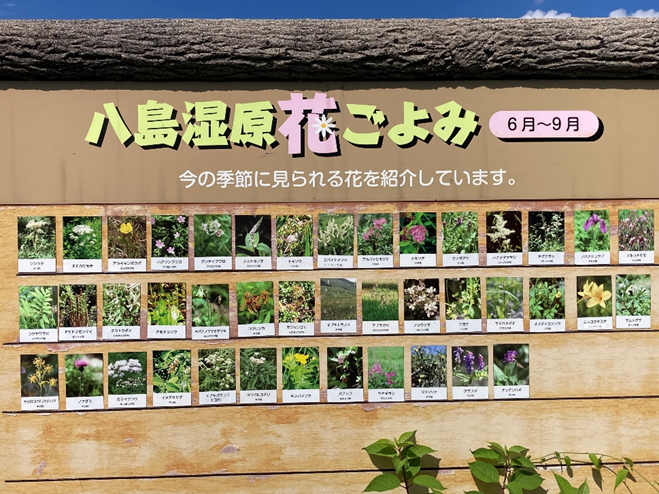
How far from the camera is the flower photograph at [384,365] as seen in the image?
1688 millimetres

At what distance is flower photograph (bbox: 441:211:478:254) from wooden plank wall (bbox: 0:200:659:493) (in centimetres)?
3

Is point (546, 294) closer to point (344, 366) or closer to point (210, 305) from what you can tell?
point (344, 366)

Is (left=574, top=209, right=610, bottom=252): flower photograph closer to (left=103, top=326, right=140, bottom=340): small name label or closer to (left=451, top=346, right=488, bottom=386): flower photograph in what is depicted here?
(left=451, top=346, right=488, bottom=386): flower photograph

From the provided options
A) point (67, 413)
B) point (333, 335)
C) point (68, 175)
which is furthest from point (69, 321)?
point (333, 335)

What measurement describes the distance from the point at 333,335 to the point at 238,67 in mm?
1128

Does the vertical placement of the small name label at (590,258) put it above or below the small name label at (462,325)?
above

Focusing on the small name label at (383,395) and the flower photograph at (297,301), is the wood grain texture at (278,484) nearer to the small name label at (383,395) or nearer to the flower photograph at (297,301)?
the small name label at (383,395)

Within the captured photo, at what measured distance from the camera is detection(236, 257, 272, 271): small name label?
1.67 metres

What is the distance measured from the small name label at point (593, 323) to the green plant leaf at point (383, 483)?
965 millimetres

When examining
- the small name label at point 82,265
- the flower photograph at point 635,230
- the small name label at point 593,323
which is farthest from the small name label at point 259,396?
the flower photograph at point 635,230

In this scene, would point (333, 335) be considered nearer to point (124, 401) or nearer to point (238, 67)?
point (124, 401)

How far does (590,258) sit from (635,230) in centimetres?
22

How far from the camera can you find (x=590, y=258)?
169 cm

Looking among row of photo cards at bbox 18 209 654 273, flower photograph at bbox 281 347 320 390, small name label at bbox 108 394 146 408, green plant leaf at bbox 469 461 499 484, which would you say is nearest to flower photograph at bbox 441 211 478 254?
row of photo cards at bbox 18 209 654 273
